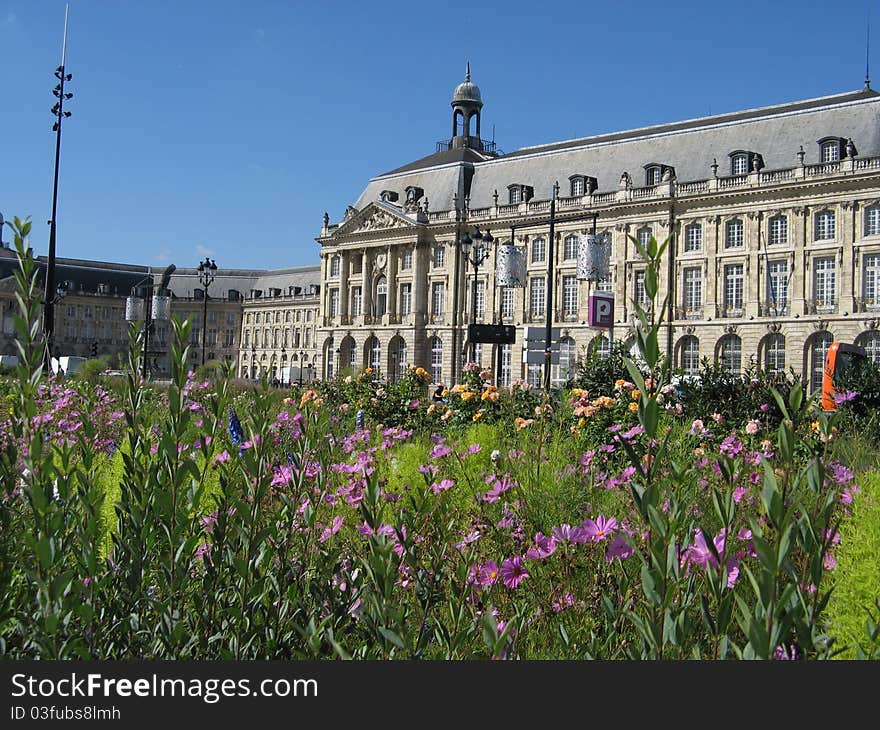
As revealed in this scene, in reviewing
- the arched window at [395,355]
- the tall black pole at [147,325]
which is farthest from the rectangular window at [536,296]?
the tall black pole at [147,325]

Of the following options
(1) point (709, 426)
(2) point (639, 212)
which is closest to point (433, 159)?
(2) point (639, 212)

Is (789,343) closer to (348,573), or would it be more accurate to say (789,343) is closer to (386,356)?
(386,356)

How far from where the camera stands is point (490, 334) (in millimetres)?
21406

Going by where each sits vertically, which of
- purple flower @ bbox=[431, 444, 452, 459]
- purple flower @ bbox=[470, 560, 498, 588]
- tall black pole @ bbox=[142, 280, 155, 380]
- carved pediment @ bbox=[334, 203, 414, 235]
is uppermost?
carved pediment @ bbox=[334, 203, 414, 235]

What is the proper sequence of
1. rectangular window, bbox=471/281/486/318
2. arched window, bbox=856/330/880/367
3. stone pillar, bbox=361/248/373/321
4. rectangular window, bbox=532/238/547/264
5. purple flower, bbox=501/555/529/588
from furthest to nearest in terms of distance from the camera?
1. stone pillar, bbox=361/248/373/321
2. rectangular window, bbox=471/281/486/318
3. rectangular window, bbox=532/238/547/264
4. arched window, bbox=856/330/880/367
5. purple flower, bbox=501/555/529/588

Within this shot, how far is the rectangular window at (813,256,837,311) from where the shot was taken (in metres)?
43.2

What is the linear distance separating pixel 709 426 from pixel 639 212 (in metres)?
42.5

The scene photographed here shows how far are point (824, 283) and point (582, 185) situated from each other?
14.5 meters

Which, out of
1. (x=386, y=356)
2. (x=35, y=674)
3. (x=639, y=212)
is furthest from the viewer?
(x=386, y=356)

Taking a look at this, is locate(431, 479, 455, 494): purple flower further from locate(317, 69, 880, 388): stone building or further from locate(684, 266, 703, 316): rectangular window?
locate(684, 266, 703, 316): rectangular window

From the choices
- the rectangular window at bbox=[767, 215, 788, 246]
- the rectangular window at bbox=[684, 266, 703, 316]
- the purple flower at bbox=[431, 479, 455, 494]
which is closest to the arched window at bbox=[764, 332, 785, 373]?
the rectangular window at bbox=[684, 266, 703, 316]

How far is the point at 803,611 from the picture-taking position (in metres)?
2.00

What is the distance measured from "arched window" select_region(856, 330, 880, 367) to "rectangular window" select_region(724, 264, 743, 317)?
6.10 metres

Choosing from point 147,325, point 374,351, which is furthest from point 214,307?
point 147,325
